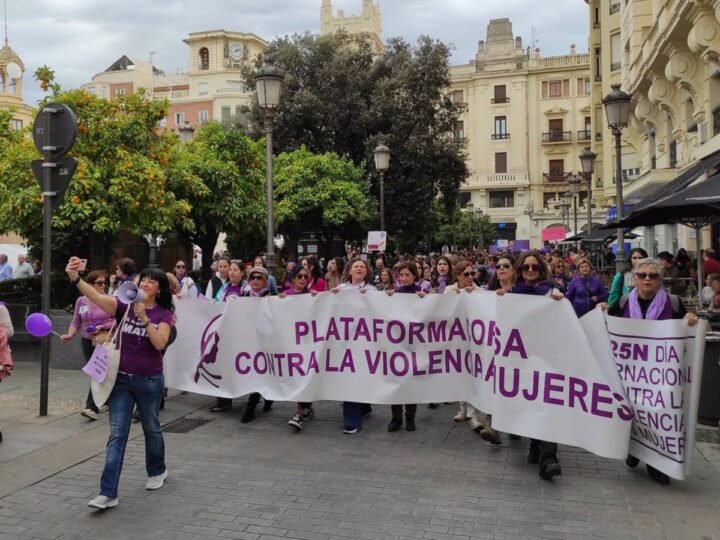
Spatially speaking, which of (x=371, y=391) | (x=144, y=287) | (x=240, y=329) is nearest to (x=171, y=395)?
(x=240, y=329)

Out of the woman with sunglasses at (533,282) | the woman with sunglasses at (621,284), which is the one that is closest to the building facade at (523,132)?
the woman with sunglasses at (621,284)


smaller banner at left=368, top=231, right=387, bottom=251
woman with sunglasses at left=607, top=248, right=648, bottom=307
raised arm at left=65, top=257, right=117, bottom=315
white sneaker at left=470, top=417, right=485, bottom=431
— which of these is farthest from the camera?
smaller banner at left=368, top=231, right=387, bottom=251

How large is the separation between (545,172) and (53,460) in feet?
198

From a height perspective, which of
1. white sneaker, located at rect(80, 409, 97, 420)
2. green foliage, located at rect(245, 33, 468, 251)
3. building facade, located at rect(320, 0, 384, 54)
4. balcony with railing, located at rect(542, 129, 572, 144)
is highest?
building facade, located at rect(320, 0, 384, 54)

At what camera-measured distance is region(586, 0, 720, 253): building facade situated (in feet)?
47.1

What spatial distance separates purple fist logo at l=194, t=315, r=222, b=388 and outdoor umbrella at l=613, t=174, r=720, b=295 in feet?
19.3

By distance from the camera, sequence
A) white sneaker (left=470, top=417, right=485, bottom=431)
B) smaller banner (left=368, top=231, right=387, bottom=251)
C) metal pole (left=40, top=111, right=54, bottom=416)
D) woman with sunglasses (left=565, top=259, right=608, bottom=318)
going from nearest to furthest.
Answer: white sneaker (left=470, top=417, right=485, bottom=431) → metal pole (left=40, top=111, right=54, bottom=416) → woman with sunglasses (left=565, top=259, right=608, bottom=318) → smaller banner (left=368, top=231, right=387, bottom=251)

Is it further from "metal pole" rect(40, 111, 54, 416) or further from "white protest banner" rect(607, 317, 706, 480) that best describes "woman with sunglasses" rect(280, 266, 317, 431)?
"white protest banner" rect(607, 317, 706, 480)

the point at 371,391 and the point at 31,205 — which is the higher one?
the point at 31,205

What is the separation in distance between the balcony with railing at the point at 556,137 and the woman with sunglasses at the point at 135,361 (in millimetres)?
60968

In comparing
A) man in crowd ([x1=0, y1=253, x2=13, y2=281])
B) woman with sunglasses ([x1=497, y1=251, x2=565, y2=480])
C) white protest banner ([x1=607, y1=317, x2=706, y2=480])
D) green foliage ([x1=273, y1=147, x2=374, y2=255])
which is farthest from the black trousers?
green foliage ([x1=273, y1=147, x2=374, y2=255])

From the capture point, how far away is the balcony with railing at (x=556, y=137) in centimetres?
6106

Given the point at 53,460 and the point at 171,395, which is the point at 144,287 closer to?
the point at 53,460

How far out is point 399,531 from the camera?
14.0 feet
